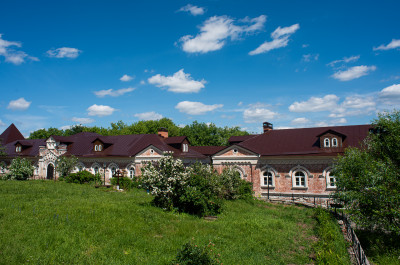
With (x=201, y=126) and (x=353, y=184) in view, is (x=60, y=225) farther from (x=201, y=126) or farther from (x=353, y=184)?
(x=201, y=126)

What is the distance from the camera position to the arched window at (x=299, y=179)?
24700 millimetres

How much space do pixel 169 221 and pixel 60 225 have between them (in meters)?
4.77

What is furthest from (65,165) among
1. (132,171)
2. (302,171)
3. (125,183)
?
(302,171)

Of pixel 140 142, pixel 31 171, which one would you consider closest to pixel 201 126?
pixel 140 142

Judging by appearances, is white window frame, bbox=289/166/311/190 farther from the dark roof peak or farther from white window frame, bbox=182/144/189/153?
the dark roof peak

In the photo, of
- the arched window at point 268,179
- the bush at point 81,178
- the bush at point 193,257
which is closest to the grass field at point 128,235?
the bush at point 193,257

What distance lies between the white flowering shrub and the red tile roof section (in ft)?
39.3

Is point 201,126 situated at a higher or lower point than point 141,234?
higher

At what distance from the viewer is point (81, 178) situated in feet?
98.7

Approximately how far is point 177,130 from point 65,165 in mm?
33271

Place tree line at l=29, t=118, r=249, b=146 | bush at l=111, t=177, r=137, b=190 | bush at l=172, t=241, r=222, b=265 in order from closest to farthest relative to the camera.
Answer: bush at l=172, t=241, r=222, b=265 < bush at l=111, t=177, r=137, b=190 < tree line at l=29, t=118, r=249, b=146

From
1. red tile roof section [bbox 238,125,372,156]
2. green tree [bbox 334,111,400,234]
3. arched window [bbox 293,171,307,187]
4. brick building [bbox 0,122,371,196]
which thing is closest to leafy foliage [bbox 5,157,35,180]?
brick building [bbox 0,122,371,196]

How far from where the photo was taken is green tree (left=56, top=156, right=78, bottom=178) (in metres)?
32.3

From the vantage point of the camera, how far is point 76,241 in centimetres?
954
